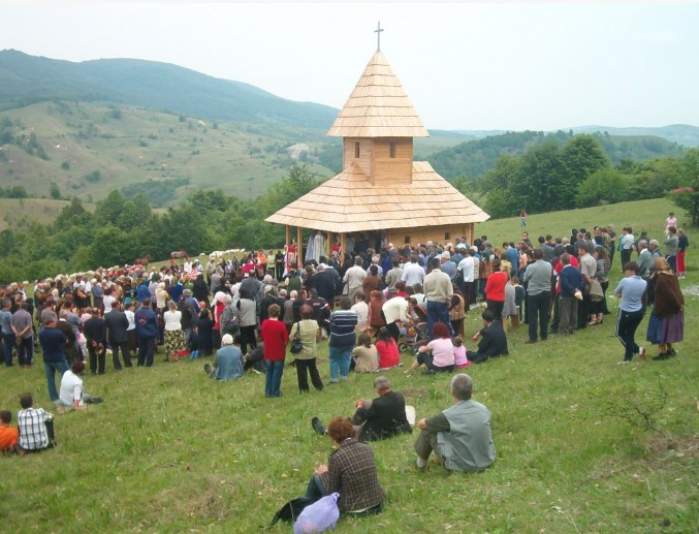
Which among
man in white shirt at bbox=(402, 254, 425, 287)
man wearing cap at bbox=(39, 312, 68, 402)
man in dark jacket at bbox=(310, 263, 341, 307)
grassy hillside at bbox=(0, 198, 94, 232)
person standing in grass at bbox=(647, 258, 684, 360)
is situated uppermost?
person standing in grass at bbox=(647, 258, 684, 360)

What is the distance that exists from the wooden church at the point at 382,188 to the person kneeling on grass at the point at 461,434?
1808 cm

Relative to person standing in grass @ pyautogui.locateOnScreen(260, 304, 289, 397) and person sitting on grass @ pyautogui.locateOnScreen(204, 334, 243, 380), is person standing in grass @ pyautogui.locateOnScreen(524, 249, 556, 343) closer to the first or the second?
person standing in grass @ pyautogui.locateOnScreen(260, 304, 289, 397)

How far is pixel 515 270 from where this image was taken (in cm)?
2045

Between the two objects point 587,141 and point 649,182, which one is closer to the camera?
point 649,182

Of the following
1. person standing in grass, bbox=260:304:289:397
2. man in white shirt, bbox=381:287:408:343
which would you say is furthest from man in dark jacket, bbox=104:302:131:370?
man in white shirt, bbox=381:287:408:343

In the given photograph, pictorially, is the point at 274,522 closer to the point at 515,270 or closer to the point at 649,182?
the point at 515,270

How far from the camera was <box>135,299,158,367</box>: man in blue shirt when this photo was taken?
18.3 m

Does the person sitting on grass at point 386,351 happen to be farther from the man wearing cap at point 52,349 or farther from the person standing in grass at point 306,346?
the man wearing cap at point 52,349

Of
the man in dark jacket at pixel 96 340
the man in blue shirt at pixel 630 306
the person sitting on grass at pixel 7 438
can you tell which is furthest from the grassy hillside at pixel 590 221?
the person sitting on grass at pixel 7 438

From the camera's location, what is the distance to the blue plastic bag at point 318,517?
8.23 metres

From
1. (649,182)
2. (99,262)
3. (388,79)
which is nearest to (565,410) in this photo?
(388,79)

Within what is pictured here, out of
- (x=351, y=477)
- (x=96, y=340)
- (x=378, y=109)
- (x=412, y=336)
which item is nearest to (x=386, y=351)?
(x=412, y=336)

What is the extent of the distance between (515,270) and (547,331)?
12.5 ft

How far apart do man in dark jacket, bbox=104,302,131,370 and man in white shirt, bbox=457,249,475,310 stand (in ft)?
27.8
